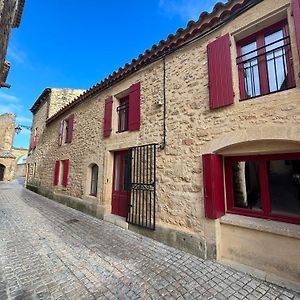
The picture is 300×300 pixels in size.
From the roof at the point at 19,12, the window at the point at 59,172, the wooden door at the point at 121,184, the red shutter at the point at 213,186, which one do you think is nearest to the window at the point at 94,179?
the wooden door at the point at 121,184

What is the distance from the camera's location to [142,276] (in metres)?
2.80

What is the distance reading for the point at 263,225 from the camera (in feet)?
9.57

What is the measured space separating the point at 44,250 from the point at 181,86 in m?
4.52

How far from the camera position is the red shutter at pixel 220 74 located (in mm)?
3432

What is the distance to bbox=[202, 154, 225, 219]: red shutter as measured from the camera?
3350 mm

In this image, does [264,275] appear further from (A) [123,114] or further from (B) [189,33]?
(A) [123,114]

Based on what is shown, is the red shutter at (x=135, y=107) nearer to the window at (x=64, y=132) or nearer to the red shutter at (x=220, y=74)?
the red shutter at (x=220, y=74)

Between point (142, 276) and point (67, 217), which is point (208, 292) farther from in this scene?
point (67, 217)

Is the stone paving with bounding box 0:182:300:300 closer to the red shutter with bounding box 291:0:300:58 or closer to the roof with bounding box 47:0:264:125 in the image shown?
the red shutter with bounding box 291:0:300:58

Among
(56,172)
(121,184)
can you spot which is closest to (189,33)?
(121,184)

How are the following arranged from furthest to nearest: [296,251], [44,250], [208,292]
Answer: [44,250] → [296,251] → [208,292]

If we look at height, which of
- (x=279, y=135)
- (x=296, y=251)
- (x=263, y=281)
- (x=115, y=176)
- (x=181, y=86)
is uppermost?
(x=181, y=86)

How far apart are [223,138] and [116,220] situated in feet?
12.6

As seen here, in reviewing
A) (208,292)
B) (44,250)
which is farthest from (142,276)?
(44,250)
